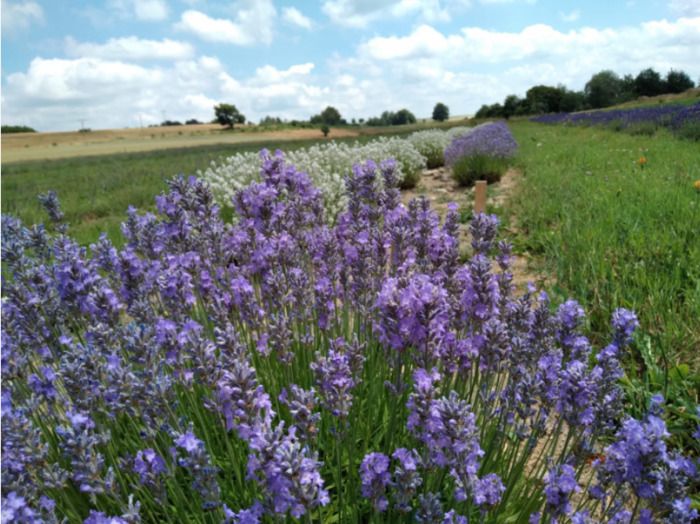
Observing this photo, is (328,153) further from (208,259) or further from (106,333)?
(106,333)

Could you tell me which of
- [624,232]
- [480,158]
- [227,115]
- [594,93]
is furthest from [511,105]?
[624,232]

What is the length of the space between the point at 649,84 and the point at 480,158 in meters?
57.5

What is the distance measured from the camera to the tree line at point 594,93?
53.7m

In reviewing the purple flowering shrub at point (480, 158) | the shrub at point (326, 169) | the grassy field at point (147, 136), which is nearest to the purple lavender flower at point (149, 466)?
the shrub at point (326, 169)

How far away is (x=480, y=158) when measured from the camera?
10117 mm

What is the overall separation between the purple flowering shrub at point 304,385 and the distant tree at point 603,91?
227 feet

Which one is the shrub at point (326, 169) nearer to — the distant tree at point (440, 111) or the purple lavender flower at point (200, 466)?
the purple lavender flower at point (200, 466)

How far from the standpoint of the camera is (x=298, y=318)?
8.31 ft

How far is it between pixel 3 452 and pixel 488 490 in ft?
4.55

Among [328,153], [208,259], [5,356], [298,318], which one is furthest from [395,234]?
[328,153]

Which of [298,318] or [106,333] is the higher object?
[106,333]

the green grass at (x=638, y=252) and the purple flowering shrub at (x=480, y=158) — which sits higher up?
the purple flowering shrub at (x=480, y=158)

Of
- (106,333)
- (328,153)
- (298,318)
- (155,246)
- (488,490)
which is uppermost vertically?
(328,153)

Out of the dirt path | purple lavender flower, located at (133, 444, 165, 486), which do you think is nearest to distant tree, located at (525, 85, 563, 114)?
the dirt path
